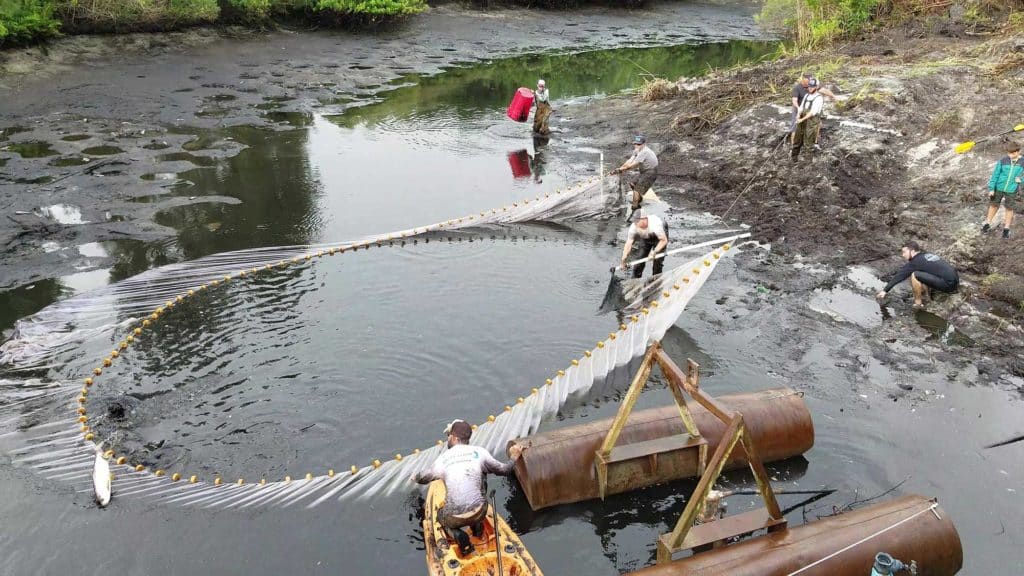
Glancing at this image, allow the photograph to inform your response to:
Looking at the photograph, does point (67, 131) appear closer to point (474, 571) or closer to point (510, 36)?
point (474, 571)

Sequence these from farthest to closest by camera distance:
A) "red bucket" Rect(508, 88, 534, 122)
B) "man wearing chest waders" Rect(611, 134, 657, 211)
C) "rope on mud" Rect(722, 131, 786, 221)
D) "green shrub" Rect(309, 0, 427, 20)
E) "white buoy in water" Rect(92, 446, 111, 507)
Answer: "green shrub" Rect(309, 0, 427, 20), "red bucket" Rect(508, 88, 534, 122), "rope on mud" Rect(722, 131, 786, 221), "man wearing chest waders" Rect(611, 134, 657, 211), "white buoy in water" Rect(92, 446, 111, 507)

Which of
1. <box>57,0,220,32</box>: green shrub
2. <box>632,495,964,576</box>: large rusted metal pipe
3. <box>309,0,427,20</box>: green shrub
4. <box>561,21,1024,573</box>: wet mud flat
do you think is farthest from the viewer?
<box>309,0,427,20</box>: green shrub

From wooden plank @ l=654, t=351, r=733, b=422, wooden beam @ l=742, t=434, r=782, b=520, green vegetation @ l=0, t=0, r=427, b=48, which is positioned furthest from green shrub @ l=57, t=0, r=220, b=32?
wooden beam @ l=742, t=434, r=782, b=520

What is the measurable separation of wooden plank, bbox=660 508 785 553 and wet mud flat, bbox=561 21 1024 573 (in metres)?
2.38

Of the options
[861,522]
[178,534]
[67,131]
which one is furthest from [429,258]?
[67,131]

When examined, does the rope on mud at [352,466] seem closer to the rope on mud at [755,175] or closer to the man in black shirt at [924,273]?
the man in black shirt at [924,273]

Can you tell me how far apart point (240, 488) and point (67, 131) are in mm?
16506

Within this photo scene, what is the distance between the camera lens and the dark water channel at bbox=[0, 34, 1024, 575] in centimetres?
698

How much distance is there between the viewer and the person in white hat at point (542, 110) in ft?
69.5

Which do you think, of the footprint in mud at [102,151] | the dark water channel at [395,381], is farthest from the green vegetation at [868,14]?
the footprint in mud at [102,151]

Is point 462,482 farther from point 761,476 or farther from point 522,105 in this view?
point 522,105

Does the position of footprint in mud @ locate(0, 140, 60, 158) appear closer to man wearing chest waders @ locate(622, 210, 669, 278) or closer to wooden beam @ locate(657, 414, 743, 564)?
man wearing chest waders @ locate(622, 210, 669, 278)

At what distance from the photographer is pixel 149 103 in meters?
22.2

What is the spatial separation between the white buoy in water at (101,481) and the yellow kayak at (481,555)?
12.1 feet
